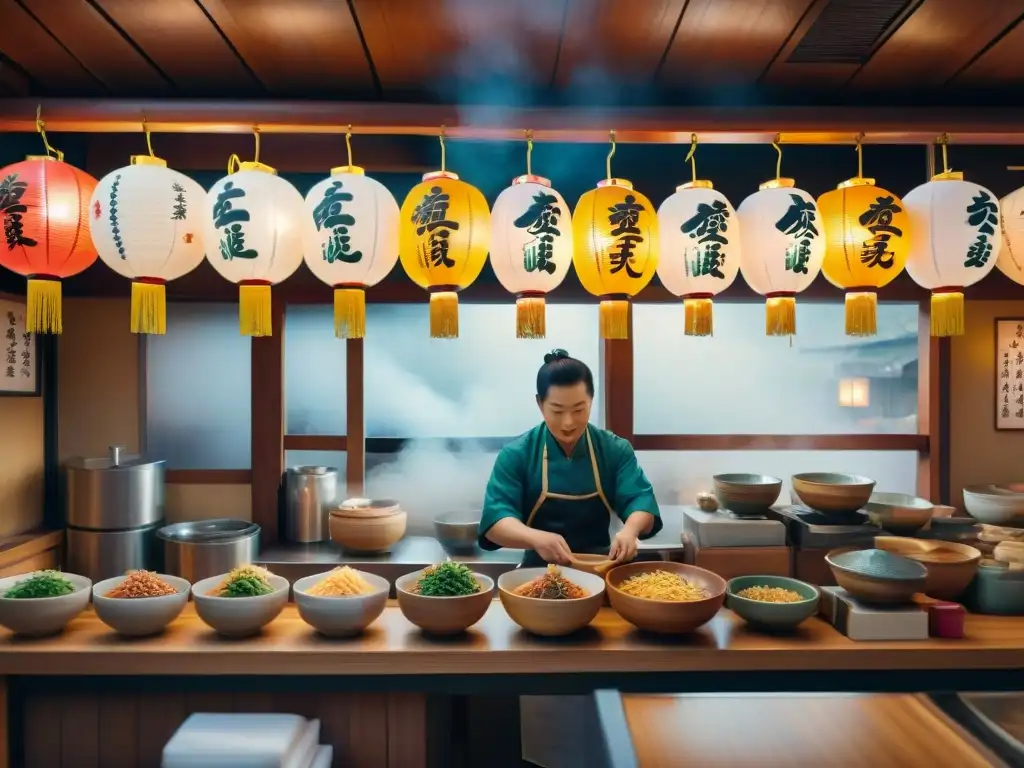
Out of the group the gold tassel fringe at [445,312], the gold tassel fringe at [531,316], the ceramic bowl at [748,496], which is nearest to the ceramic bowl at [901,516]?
the ceramic bowl at [748,496]

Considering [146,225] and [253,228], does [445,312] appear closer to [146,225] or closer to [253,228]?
[253,228]

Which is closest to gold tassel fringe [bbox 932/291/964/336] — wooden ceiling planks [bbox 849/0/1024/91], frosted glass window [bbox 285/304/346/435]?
wooden ceiling planks [bbox 849/0/1024/91]

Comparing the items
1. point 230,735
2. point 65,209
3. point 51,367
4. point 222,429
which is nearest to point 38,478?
point 51,367

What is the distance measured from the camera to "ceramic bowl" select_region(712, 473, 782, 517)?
473 cm

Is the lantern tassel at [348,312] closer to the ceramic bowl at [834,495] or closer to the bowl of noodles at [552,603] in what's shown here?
the bowl of noodles at [552,603]

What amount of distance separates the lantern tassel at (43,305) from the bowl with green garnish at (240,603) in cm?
153

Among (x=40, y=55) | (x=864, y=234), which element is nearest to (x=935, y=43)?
(x=864, y=234)

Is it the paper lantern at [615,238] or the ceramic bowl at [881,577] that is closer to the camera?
the ceramic bowl at [881,577]

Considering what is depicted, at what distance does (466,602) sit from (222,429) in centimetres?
454

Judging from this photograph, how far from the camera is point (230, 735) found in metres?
2.39

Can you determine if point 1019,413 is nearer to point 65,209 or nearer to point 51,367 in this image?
point 65,209

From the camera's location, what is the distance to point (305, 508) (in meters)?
5.18

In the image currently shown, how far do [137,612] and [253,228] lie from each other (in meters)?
1.70

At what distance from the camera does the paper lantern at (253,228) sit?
2934mm
